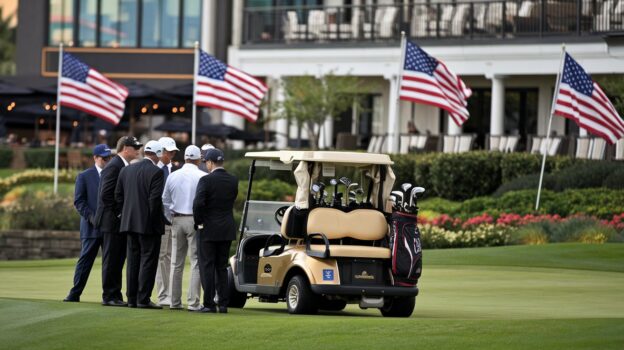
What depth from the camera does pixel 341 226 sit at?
15836 millimetres

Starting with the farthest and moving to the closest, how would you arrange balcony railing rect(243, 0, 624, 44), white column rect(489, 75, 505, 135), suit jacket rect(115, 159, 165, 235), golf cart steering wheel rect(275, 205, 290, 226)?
white column rect(489, 75, 505, 135) < balcony railing rect(243, 0, 624, 44) < golf cart steering wheel rect(275, 205, 290, 226) < suit jacket rect(115, 159, 165, 235)

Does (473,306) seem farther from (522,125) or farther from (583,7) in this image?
(522,125)

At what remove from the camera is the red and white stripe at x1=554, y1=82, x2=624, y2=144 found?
1211 inches

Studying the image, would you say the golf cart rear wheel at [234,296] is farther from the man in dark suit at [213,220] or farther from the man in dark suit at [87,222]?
the man in dark suit at [87,222]

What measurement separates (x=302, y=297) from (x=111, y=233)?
2.40 m

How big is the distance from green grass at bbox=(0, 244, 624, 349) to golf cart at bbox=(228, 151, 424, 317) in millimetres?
298

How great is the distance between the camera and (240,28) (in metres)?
52.3

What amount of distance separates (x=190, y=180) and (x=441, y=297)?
4428mm

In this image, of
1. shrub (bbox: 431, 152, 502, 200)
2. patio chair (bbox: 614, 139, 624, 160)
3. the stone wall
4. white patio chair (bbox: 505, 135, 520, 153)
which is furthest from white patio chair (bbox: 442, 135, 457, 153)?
the stone wall

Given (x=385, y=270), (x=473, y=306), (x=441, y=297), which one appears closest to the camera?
(x=385, y=270)

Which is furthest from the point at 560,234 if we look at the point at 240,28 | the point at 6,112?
the point at 6,112

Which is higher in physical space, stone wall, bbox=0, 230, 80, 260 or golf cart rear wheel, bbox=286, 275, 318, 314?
golf cart rear wheel, bbox=286, 275, 318, 314

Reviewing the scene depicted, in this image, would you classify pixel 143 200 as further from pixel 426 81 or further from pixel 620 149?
pixel 620 149

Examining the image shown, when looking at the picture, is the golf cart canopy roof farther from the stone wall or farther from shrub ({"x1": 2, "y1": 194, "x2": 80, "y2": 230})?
shrub ({"x1": 2, "y1": 194, "x2": 80, "y2": 230})
